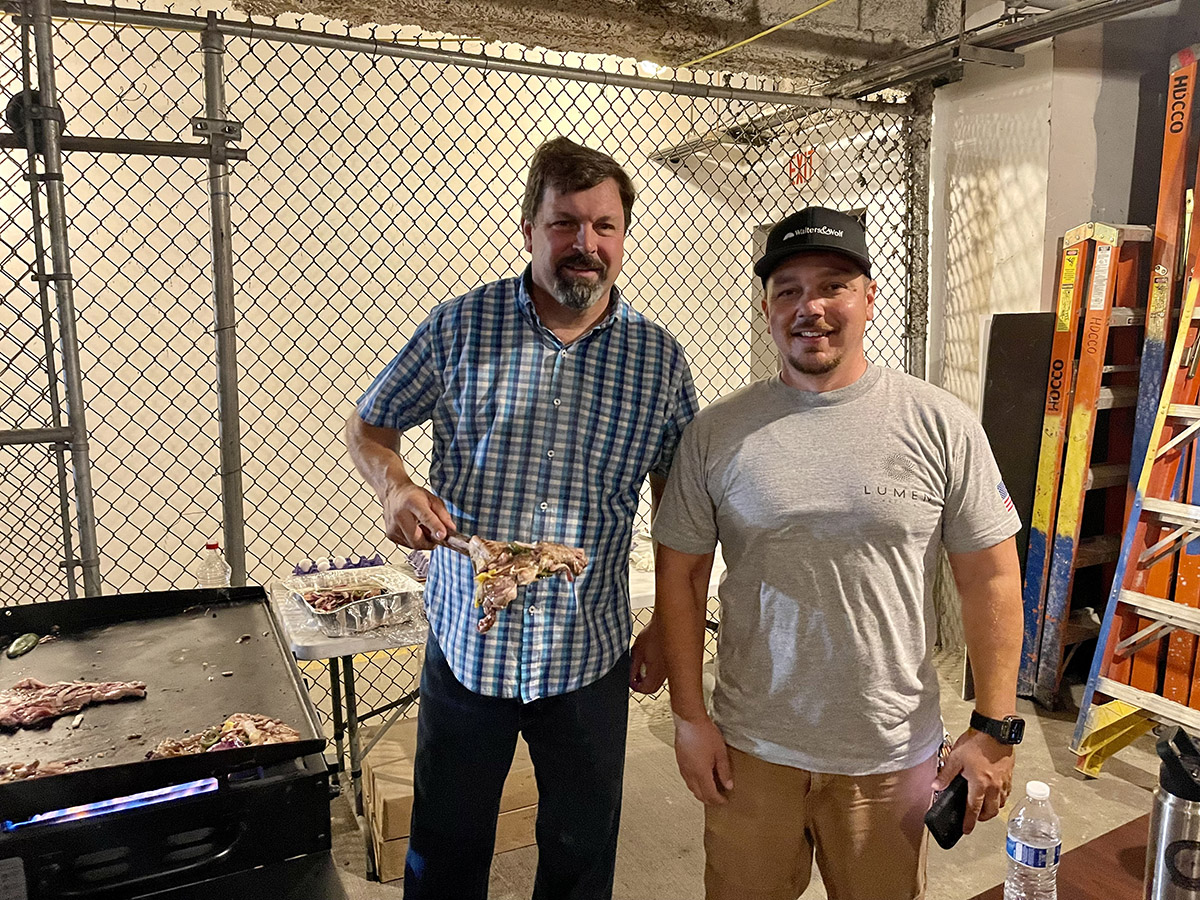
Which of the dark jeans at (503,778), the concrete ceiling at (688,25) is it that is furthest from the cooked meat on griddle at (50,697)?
the concrete ceiling at (688,25)

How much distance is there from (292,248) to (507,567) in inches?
152

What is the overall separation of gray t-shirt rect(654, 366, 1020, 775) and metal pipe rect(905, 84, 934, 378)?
261cm

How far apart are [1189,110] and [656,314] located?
3267mm

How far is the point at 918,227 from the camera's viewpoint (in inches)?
164

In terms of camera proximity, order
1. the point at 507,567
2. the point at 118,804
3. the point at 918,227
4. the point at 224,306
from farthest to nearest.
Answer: the point at 918,227, the point at 224,306, the point at 507,567, the point at 118,804

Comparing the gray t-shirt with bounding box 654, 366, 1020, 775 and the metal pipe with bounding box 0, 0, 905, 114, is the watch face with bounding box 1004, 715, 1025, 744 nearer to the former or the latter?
the gray t-shirt with bounding box 654, 366, 1020, 775

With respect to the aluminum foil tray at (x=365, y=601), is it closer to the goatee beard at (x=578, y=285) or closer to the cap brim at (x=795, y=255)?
the goatee beard at (x=578, y=285)

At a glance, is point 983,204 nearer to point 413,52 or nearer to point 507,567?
point 413,52

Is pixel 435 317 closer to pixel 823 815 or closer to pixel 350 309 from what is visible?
pixel 823 815

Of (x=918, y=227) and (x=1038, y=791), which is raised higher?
(x=918, y=227)

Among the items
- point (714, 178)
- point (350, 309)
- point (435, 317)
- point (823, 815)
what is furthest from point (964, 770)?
point (714, 178)

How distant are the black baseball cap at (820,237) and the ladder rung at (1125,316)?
2.33m

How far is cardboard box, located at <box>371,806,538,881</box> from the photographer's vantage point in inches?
107

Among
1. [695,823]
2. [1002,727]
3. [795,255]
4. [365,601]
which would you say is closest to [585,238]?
[795,255]
